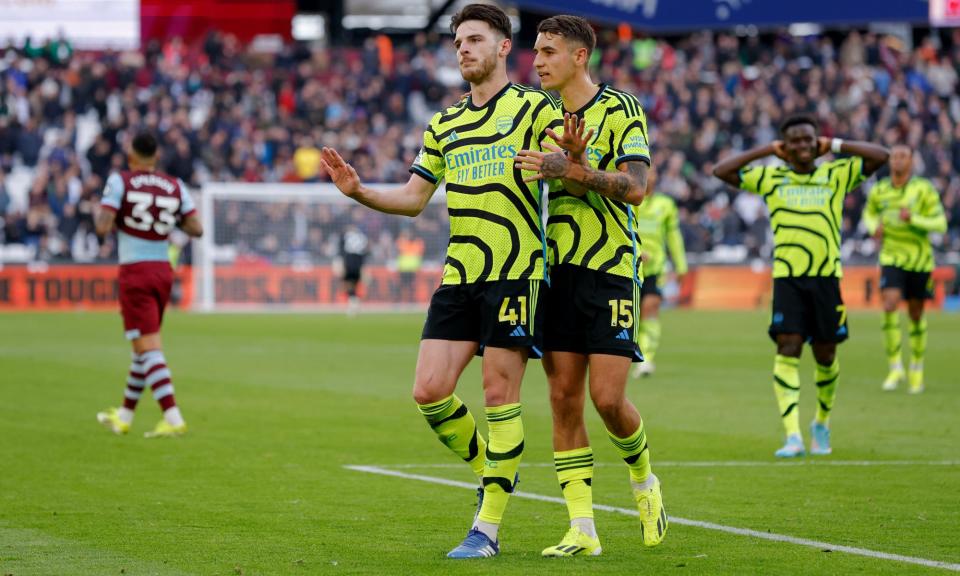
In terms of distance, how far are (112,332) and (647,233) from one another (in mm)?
11165

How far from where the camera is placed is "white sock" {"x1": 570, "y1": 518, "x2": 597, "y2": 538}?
708 centimetres

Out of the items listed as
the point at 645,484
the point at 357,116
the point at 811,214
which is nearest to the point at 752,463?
the point at 811,214

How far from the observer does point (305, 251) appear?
34875 mm

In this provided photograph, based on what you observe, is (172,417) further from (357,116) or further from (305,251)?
(357,116)

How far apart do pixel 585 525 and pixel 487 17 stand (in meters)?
2.41

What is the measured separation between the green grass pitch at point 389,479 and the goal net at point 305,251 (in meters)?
14.2

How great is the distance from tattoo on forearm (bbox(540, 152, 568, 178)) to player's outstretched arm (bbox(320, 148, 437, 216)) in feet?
2.50

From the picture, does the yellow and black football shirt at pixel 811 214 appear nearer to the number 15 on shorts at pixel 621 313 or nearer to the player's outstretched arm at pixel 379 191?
the number 15 on shorts at pixel 621 313

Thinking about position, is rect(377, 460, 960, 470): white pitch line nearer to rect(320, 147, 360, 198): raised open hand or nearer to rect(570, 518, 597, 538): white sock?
rect(570, 518, 597, 538): white sock

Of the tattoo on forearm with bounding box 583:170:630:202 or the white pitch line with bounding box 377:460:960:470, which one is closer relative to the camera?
the tattoo on forearm with bounding box 583:170:630:202

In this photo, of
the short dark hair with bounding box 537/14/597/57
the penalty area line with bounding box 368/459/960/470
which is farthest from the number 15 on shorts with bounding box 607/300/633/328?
the penalty area line with bounding box 368/459/960/470

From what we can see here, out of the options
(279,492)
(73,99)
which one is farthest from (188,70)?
(279,492)

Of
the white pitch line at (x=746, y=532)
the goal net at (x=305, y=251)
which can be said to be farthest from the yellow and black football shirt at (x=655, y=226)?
the goal net at (x=305, y=251)

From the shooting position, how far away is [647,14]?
42.2 meters
